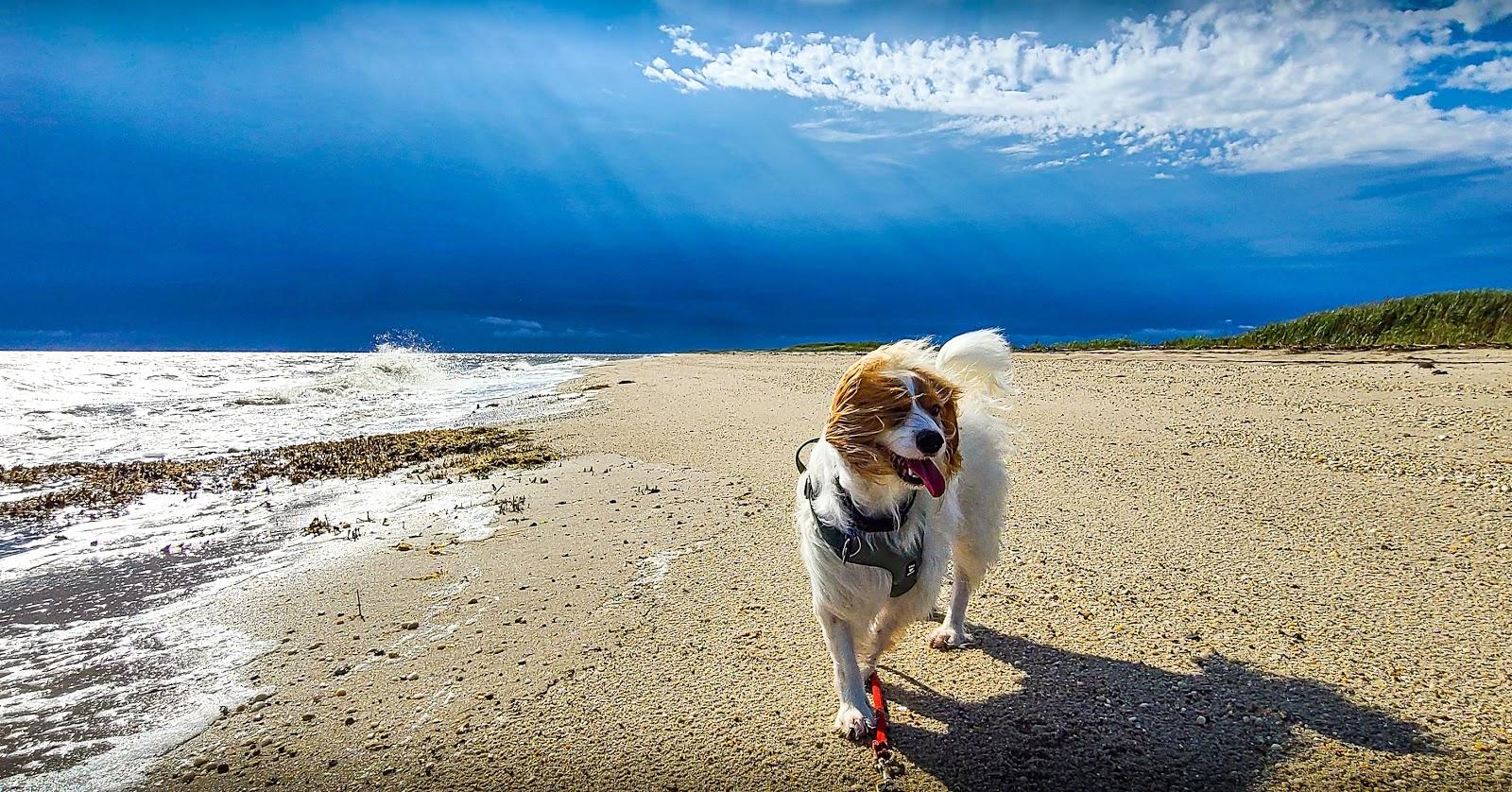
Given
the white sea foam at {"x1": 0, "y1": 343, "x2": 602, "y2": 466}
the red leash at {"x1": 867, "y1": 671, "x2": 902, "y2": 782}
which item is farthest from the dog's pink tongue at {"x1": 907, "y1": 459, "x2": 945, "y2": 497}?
the white sea foam at {"x1": 0, "y1": 343, "x2": 602, "y2": 466}

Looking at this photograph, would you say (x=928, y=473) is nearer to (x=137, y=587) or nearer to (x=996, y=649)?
(x=996, y=649)

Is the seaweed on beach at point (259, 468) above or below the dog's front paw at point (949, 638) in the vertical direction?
above

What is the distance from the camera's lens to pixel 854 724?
3.19 meters

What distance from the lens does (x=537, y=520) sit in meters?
6.81

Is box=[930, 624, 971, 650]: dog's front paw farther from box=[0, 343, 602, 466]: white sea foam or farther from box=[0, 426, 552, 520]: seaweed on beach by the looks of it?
box=[0, 343, 602, 466]: white sea foam

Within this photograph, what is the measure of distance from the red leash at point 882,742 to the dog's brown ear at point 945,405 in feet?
3.39

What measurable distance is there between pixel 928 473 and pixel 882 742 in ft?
3.61

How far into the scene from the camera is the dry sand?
300cm

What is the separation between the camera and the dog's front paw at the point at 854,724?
317 centimetres

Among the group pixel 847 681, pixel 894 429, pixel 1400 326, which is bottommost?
pixel 847 681

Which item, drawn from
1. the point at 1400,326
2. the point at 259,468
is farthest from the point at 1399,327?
the point at 259,468

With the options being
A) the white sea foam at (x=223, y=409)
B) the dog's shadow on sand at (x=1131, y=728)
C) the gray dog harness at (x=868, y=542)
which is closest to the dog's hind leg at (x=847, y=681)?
the dog's shadow on sand at (x=1131, y=728)

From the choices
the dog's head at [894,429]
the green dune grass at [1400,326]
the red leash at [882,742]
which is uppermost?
the green dune grass at [1400,326]

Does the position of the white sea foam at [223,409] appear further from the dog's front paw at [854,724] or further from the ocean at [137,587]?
the dog's front paw at [854,724]
